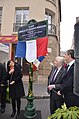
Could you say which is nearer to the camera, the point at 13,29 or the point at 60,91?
the point at 60,91

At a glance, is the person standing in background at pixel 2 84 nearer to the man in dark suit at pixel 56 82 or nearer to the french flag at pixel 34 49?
the french flag at pixel 34 49

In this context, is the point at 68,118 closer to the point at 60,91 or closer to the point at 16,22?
the point at 60,91

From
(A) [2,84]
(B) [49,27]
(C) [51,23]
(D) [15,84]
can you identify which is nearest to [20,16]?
(B) [49,27]

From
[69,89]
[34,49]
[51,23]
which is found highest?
[51,23]

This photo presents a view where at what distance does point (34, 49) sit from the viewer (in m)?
5.56

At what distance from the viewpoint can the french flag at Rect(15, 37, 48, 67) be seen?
543cm

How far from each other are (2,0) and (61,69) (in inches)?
686

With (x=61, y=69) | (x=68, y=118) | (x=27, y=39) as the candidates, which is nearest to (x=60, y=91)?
(x=61, y=69)

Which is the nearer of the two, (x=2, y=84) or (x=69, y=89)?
(x=69, y=89)

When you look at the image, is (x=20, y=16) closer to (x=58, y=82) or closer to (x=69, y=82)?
(x=58, y=82)

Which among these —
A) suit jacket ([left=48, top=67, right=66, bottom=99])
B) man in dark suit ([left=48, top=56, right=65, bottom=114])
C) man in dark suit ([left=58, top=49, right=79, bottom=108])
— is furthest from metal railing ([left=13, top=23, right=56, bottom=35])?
man in dark suit ([left=58, top=49, right=79, bottom=108])

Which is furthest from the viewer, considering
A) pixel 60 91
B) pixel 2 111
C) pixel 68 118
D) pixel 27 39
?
pixel 2 111

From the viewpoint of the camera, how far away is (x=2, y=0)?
20.8m

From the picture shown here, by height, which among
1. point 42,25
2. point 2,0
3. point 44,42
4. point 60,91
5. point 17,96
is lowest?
point 17,96
